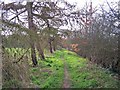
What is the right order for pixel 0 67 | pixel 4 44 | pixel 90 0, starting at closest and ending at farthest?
1. pixel 0 67
2. pixel 4 44
3. pixel 90 0

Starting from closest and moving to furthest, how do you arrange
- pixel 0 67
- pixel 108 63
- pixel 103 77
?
pixel 0 67, pixel 103 77, pixel 108 63

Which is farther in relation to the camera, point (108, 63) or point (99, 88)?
point (108, 63)

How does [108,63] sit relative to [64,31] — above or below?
below

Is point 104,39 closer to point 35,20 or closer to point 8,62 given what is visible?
point 35,20

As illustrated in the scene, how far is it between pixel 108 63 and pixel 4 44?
5.20 meters

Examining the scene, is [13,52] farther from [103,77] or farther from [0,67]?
[103,77]

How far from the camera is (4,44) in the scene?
4711mm

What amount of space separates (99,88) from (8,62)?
3.00 metres

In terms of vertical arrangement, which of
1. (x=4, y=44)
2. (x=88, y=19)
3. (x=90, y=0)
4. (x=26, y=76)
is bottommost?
(x=26, y=76)

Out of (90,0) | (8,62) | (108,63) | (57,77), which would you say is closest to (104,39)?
(108,63)

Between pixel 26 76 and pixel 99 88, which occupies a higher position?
pixel 26 76

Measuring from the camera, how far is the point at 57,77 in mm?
8266

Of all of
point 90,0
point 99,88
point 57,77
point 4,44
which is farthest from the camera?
point 90,0

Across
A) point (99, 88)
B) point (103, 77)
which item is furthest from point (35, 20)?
point (99, 88)
